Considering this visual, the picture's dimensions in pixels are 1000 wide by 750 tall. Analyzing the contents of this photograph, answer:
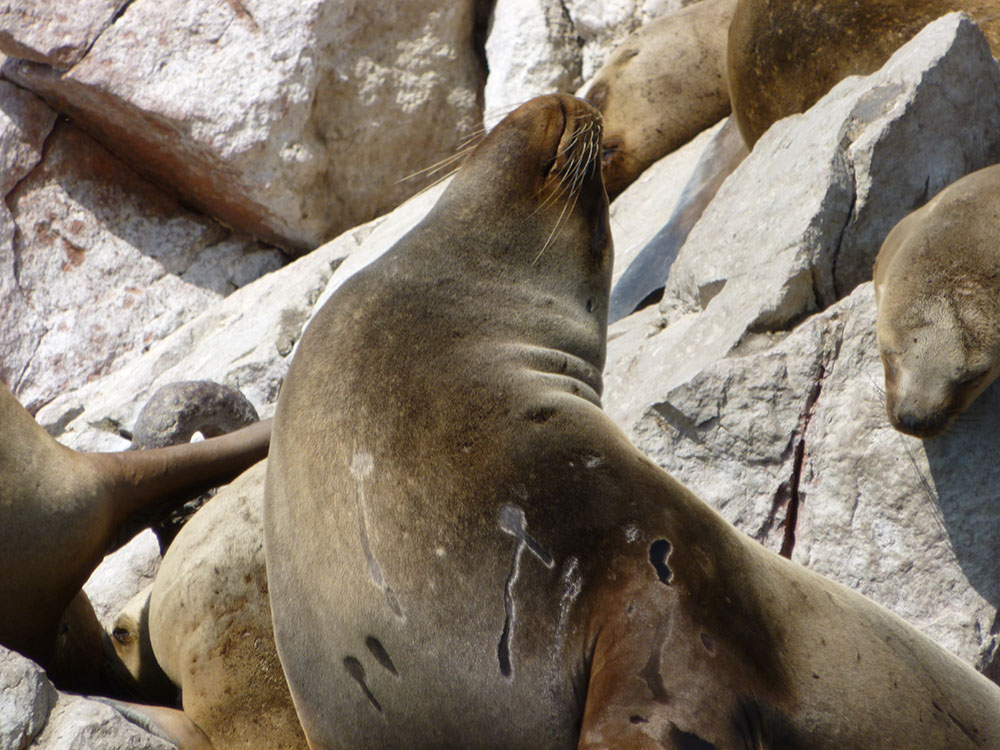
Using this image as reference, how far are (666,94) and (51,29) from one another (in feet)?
12.8

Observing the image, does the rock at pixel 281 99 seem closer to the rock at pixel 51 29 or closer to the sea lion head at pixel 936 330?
the rock at pixel 51 29

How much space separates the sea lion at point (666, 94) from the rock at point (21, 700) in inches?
189

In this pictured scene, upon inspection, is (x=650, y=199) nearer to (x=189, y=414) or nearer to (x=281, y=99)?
(x=281, y=99)

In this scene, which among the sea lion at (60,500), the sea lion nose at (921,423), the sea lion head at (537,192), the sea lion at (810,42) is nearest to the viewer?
the sea lion nose at (921,423)

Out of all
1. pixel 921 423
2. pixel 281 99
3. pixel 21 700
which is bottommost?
pixel 921 423

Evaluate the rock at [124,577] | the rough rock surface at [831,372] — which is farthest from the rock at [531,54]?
the rock at [124,577]

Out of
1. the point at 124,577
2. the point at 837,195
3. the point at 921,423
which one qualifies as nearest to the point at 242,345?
the point at 124,577

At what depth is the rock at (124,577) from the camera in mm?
4805

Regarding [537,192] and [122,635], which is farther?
[122,635]

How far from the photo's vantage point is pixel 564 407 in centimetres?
276

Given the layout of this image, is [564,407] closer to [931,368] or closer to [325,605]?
[325,605]

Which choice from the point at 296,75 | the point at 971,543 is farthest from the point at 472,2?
the point at 971,543

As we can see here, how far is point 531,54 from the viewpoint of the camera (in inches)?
307

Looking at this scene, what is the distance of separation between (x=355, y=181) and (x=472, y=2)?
1426mm
